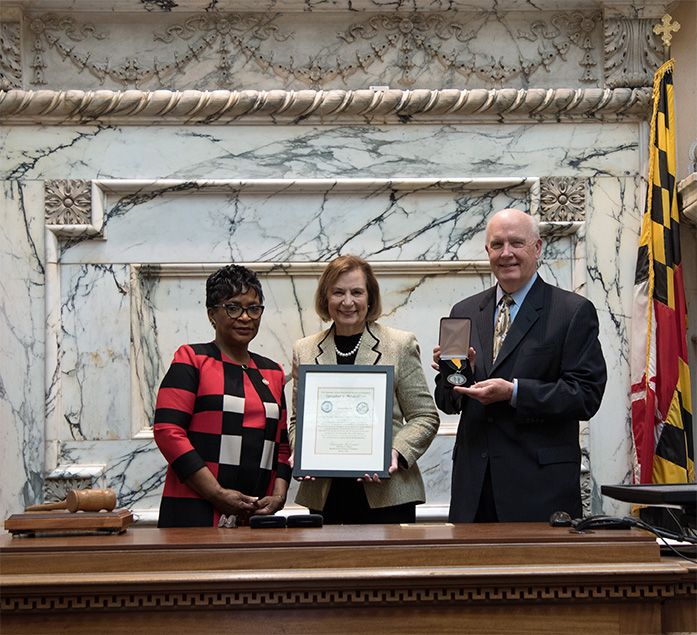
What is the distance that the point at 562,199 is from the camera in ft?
14.7

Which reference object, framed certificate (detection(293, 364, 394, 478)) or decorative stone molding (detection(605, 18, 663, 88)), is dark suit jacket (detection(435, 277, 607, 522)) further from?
decorative stone molding (detection(605, 18, 663, 88))

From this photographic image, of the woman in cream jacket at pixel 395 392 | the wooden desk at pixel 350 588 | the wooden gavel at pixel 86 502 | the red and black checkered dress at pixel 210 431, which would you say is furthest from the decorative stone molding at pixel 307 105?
the wooden desk at pixel 350 588

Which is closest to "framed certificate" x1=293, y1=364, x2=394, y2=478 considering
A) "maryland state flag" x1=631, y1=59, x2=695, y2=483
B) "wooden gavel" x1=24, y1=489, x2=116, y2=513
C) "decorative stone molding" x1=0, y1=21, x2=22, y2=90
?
"wooden gavel" x1=24, y1=489, x2=116, y2=513

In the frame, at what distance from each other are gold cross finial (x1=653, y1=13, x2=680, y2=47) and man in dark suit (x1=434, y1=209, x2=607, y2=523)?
2021mm

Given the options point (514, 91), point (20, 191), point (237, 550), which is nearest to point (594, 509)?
point (514, 91)

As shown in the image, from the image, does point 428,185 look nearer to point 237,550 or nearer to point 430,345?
point 430,345

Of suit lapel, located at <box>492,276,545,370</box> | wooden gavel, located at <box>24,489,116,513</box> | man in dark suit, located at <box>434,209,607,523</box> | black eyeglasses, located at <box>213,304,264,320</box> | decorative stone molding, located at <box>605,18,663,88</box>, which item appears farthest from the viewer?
decorative stone molding, located at <box>605,18,663,88</box>

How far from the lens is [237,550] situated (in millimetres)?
1936

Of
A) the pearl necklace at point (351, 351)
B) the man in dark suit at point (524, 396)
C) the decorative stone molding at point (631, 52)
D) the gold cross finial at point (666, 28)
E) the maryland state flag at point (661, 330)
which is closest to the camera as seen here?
the man in dark suit at point (524, 396)

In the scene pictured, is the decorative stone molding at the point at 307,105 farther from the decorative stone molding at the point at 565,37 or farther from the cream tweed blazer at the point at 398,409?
the cream tweed blazer at the point at 398,409

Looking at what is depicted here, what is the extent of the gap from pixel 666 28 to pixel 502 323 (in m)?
2.34

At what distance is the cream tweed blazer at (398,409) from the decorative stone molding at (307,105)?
1.68m

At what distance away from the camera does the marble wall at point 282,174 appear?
14.5 ft

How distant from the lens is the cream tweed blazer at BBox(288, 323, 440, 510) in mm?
2984
